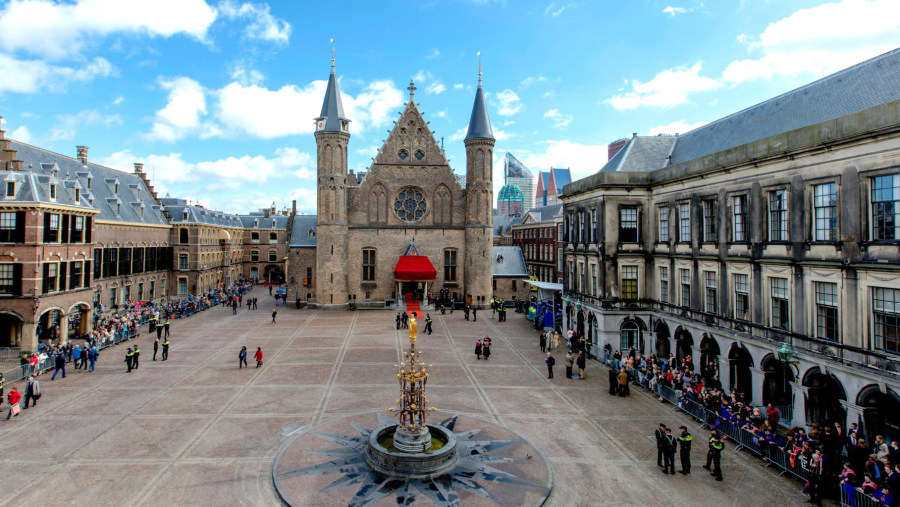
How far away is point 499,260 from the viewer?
52.4 metres

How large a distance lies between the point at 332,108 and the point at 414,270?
17763mm

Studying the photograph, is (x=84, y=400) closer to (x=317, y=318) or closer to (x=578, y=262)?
(x=317, y=318)

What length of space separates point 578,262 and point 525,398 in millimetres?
12837

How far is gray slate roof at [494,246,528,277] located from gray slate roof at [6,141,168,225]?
117 ft

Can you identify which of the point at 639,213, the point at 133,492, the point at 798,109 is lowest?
the point at 133,492

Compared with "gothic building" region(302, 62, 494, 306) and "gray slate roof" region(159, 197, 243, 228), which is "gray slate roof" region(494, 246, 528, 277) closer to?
"gothic building" region(302, 62, 494, 306)

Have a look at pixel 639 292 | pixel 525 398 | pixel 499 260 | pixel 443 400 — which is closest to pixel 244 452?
pixel 443 400

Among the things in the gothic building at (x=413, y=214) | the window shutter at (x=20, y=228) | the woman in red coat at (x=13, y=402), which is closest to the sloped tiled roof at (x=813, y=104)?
the gothic building at (x=413, y=214)

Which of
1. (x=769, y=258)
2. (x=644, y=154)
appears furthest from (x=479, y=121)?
(x=769, y=258)

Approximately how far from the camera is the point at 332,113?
46.6 meters

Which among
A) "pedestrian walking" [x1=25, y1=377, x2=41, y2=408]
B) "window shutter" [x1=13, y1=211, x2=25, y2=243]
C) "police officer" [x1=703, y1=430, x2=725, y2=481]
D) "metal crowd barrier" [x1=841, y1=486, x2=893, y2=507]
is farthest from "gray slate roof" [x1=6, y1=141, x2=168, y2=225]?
"metal crowd barrier" [x1=841, y1=486, x2=893, y2=507]

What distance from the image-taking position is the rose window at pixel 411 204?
4784 cm

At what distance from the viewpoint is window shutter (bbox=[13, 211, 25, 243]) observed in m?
27.3

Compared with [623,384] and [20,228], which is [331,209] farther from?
[623,384]
